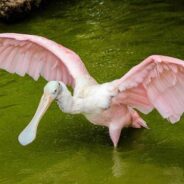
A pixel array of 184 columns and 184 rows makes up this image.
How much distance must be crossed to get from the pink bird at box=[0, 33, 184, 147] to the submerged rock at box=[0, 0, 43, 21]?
3.68 metres

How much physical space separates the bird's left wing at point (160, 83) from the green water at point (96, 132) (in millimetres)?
410

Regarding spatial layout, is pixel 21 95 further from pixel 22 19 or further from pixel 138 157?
pixel 22 19

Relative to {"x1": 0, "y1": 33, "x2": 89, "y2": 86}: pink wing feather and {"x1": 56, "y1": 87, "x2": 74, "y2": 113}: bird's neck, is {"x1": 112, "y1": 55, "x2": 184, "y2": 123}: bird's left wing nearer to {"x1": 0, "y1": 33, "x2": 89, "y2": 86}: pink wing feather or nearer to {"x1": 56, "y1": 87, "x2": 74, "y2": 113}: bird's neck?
{"x1": 56, "y1": 87, "x2": 74, "y2": 113}: bird's neck

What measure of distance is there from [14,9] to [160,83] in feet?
16.0

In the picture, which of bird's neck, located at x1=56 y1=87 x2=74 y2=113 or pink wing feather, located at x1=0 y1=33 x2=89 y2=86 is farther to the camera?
pink wing feather, located at x1=0 y1=33 x2=89 y2=86

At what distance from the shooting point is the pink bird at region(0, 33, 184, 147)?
174 inches

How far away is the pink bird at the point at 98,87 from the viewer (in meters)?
4.41

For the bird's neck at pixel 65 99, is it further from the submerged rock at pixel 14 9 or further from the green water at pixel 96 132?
Answer: the submerged rock at pixel 14 9

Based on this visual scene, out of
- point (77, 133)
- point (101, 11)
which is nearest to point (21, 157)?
point (77, 133)

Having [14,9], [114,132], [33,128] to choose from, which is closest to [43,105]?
[33,128]

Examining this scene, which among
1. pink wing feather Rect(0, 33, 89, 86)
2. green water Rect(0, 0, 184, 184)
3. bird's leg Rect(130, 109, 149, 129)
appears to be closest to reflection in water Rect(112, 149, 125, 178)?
green water Rect(0, 0, 184, 184)

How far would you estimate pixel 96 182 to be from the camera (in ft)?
14.5

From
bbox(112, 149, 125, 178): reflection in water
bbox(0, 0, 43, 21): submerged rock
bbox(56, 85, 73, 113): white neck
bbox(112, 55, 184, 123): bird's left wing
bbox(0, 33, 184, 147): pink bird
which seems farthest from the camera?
bbox(0, 0, 43, 21): submerged rock

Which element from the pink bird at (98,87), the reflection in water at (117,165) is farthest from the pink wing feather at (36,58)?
the reflection in water at (117,165)
